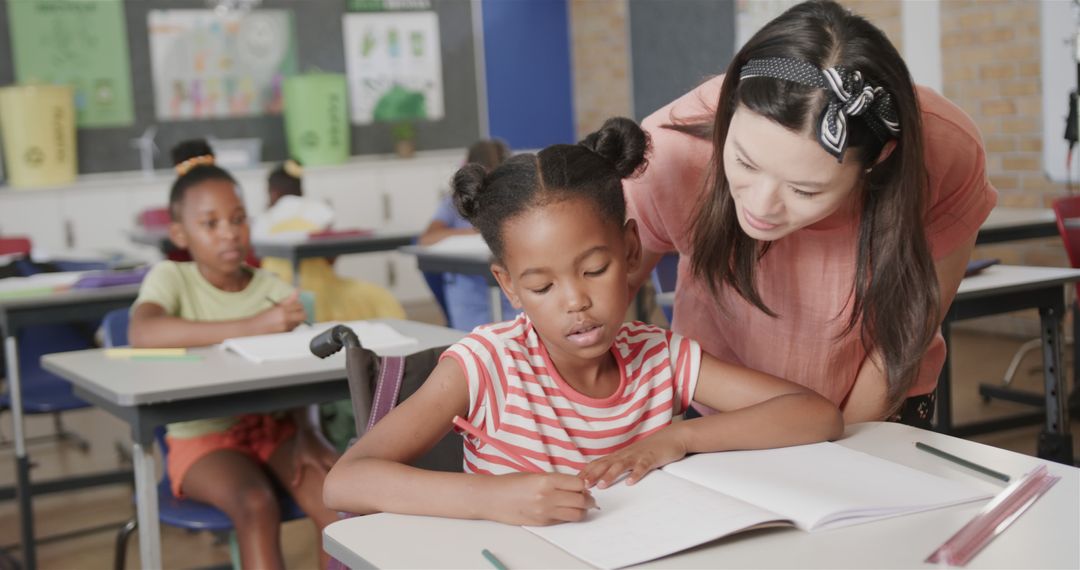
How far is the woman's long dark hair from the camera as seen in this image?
125cm

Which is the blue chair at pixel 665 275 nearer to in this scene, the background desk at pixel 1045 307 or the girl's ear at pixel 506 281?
the background desk at pixel 1045 307

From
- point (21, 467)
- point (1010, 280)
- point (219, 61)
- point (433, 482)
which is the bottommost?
point (21, 467)

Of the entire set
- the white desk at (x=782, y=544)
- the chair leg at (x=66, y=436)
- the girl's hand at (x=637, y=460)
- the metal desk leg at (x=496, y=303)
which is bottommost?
the chair leg at (x=66, y=436)

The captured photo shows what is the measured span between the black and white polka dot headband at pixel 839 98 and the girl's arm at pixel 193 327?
145 centimetres

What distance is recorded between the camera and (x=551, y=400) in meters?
1.34

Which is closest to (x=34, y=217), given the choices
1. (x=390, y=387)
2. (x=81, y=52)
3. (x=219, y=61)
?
(x=81, y=52)

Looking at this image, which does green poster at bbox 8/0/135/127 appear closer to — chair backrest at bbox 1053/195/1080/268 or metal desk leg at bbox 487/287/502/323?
metal desk leg at bbox 487/287/502/323

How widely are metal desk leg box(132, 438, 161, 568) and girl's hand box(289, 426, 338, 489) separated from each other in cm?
27

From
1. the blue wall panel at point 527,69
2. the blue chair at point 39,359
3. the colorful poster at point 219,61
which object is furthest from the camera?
the blue wall panel at point 527,69

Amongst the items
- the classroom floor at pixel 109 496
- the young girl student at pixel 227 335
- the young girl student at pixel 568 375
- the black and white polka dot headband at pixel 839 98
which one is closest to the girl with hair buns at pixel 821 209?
the black and white polka dot headband at pixel 839 98

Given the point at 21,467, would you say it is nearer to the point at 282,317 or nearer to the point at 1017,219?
the point at 282,317

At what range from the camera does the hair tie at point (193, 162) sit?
2859 mm

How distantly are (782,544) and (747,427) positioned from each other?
11.7 inches

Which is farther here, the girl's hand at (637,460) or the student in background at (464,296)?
the student in background at (464,296)
